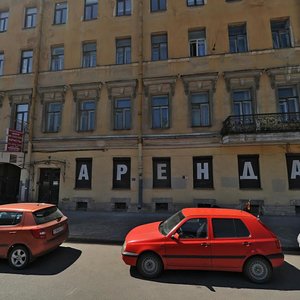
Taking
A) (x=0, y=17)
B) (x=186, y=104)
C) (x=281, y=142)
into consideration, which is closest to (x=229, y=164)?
(x=281, y=142)

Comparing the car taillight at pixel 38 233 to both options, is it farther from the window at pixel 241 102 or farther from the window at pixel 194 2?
the window at pixel 194 2

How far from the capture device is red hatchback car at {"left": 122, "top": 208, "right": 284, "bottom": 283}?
4.92 metres

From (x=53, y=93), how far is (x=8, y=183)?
694 cm

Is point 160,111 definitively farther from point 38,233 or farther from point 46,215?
point 38,233

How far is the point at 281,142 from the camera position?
12.1 metres

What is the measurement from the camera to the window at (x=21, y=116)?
1499 cm

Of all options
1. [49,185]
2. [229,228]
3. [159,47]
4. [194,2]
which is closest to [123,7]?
[159,47]

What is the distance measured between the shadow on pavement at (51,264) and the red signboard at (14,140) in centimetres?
912

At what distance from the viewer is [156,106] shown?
13.9m

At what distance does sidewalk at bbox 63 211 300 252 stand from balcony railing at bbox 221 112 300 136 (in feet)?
14.5

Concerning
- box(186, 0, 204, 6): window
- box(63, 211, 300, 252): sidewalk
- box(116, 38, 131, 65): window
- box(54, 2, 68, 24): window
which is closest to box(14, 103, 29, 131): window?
box(54, 2, 68, 24): window

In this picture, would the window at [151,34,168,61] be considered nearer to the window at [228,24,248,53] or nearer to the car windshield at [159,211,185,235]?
the window at [228,24,248,53]

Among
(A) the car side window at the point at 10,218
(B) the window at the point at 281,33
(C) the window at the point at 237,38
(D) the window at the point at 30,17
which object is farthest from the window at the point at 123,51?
(A) the car side window at the point at 10,218

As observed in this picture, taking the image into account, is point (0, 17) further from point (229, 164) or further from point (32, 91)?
point (229, 164)
